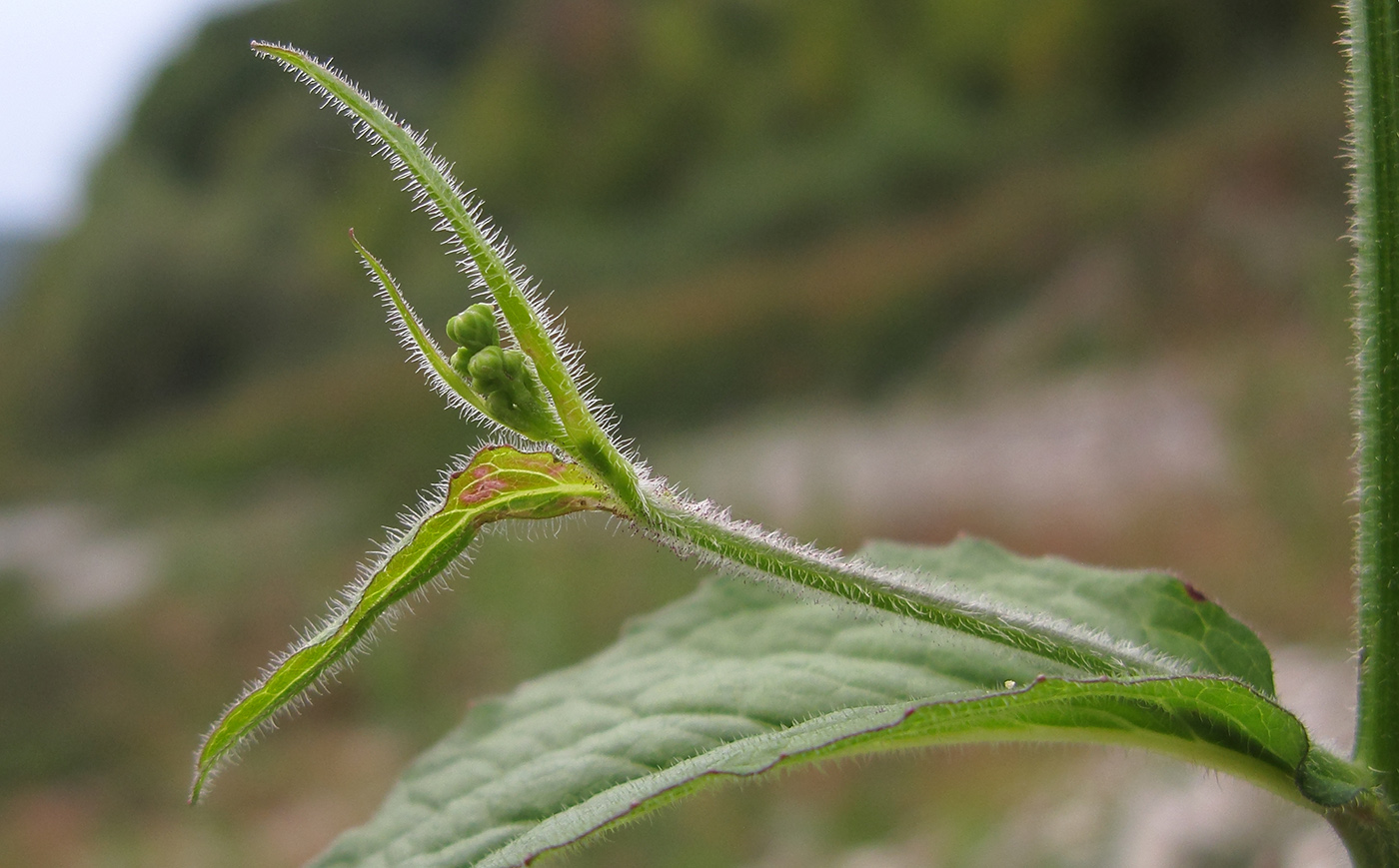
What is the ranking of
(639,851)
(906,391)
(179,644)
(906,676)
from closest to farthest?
(906,676) < (639,851) < (179,644) < (906,391)

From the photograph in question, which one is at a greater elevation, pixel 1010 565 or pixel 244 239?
pixel 244 239

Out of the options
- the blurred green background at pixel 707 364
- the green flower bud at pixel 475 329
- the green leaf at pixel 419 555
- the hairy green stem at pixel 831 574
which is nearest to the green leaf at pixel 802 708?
the hairy green stem at pixel 831 574

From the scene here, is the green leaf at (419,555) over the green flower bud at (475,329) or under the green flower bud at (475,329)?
under

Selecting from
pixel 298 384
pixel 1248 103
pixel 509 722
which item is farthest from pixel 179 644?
pixel 1248 103

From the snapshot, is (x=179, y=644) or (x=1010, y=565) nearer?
(x=1010, y=565)

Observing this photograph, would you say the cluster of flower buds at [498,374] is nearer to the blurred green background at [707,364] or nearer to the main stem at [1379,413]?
the main stem at [1379,413]

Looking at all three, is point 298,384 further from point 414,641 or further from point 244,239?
point 414,641
